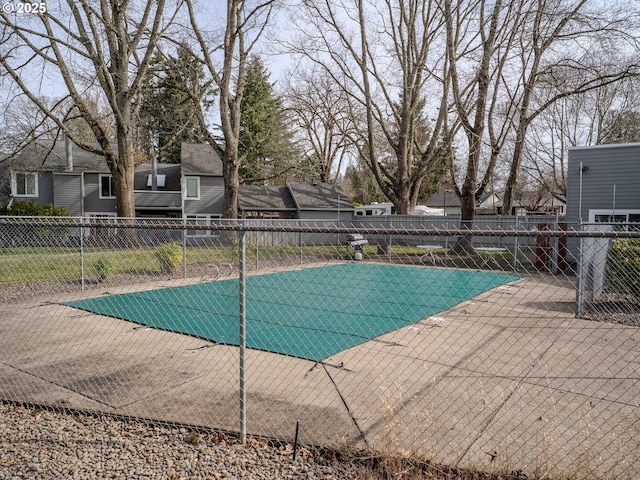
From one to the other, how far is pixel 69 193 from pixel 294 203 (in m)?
13.7

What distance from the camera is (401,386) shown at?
4.64 meters

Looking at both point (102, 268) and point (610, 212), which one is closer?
point (102, 268)

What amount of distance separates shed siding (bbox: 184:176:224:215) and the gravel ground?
26.8 metres

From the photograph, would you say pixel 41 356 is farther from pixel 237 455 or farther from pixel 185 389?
pixel 237 455

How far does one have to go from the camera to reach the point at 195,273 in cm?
1392

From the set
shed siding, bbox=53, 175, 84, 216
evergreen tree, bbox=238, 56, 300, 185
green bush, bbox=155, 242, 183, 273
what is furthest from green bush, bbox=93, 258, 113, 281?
evergreen tree, bbox=238, 56, 300, 185

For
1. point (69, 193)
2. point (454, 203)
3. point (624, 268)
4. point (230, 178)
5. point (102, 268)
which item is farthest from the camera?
point (454, 203)

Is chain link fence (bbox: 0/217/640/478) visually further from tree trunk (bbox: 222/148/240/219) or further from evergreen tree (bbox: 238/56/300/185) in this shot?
evergreen tree (bbox: 238/56/300/185)

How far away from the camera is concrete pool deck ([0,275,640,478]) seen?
338 cm

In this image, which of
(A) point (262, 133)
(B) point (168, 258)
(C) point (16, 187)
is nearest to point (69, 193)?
(C) point (16, 187)

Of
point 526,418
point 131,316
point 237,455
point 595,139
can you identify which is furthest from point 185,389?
point 595,139

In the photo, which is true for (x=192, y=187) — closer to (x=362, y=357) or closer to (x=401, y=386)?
(x=362, y=357)

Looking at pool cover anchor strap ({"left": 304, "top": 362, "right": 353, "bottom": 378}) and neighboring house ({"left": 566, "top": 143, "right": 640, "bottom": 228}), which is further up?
neighboring house ({"left": 566, "top": 143, "right": 640, "bottom": 228})

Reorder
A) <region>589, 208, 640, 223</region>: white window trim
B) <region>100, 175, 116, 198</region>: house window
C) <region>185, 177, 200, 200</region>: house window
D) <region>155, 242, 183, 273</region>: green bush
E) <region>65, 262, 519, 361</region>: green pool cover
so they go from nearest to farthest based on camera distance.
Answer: <region>65, 262, 519, 361</region>: green pool cover, <region>155, 242, 183, 273</region>: green bush, <region>589, 208, 640, 223</region>: white window trim, <region>100, 175, 116, 198</region>: house window, <region>185, 177, 200, 200</region>: house window
